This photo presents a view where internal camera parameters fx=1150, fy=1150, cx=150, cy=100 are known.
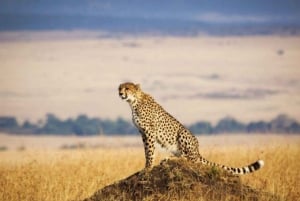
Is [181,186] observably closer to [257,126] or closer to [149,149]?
[149,149]

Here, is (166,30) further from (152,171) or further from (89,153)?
(152,171)

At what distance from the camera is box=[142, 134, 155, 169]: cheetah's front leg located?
11062 millimetres

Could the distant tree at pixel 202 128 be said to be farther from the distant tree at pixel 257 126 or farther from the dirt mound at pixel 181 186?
the dirt mound at pixel 181 186

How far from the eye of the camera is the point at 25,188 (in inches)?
460

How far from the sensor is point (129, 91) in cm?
1127

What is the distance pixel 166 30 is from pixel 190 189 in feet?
238

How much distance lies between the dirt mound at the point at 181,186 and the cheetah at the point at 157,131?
924 millimetres

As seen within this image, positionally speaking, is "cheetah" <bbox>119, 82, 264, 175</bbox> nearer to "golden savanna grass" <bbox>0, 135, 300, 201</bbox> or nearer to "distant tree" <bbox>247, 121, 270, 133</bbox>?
"golden savanna grass" <bbox>0, 135, 300, 201</bbox>

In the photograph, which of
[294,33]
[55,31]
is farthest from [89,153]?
[55,31]

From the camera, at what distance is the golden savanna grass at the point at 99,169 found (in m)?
11.4

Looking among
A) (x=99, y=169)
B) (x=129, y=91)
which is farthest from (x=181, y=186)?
(x=99, y=169)

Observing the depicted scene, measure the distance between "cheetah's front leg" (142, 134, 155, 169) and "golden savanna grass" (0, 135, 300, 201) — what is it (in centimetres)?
68

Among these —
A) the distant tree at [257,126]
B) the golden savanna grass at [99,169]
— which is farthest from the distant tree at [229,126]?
the golden savanna grass at [99,169]

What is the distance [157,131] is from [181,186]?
143cm
